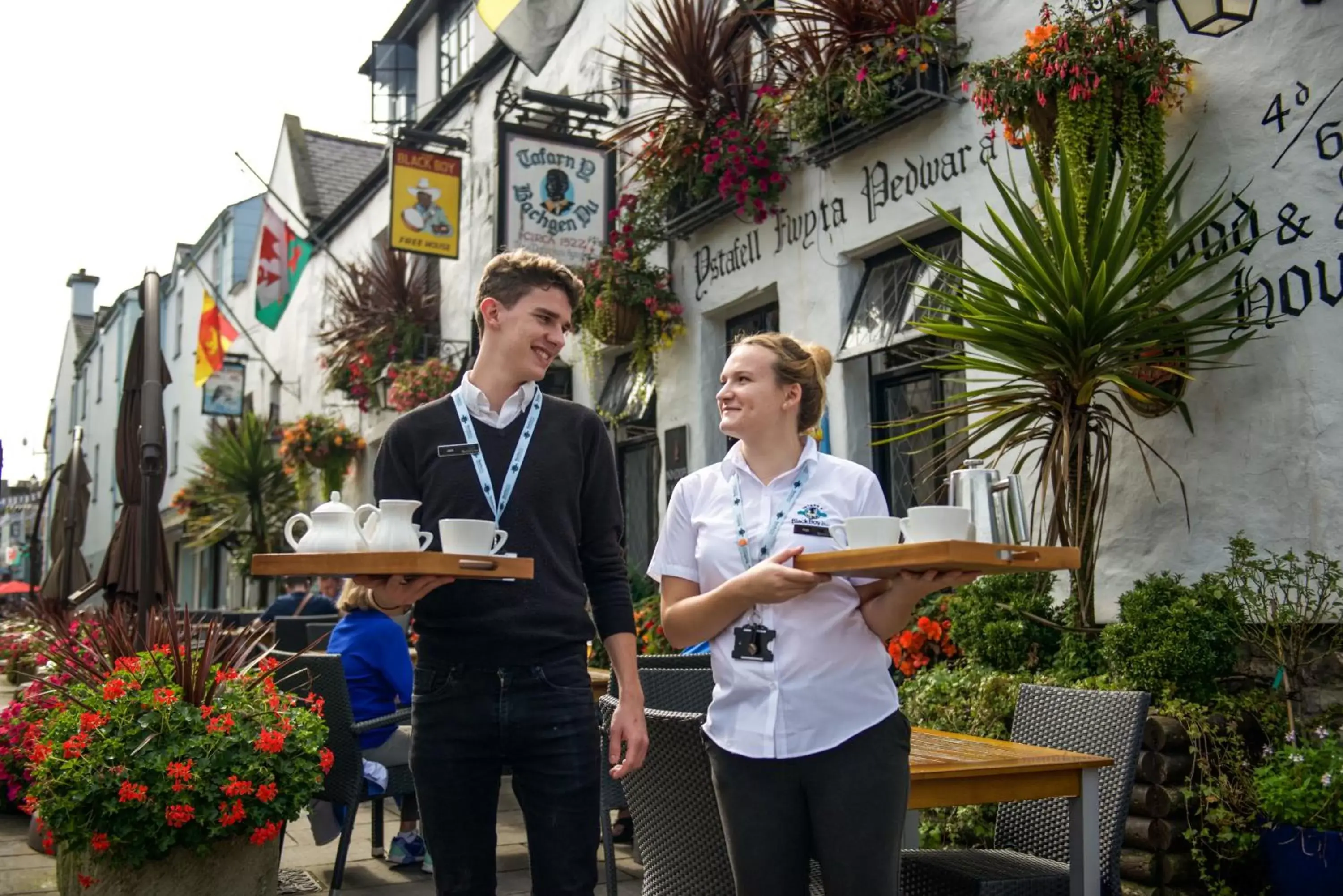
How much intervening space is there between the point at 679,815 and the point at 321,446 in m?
13.7

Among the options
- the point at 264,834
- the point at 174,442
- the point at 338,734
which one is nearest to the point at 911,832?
the point at 264,834

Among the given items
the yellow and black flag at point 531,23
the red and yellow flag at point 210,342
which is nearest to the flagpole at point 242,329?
the red and yellow flag at point 210,342

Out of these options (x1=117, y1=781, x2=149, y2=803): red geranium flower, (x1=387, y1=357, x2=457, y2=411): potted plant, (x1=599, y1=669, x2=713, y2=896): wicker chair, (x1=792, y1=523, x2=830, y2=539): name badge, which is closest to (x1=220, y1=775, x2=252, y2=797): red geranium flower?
(x1=117, y1=781, x2=149, y2=803): red geranium flower

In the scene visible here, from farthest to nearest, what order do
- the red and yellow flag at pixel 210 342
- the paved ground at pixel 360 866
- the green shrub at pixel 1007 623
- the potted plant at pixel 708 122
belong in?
the red and yellow flag at pixel 210 342 < the potted plant at pixel 708 122 < the green shrub at pixel 1007 623 < the paved ground at pixel 360 866

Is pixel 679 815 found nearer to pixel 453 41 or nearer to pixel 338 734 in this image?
pixel 338 734

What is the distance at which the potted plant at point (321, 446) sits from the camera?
15875 millimetres

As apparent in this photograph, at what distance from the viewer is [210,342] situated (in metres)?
20.2

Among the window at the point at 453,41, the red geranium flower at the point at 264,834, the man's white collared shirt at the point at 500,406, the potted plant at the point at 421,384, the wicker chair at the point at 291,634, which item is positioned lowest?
the red geranium flower at the point at 264,834

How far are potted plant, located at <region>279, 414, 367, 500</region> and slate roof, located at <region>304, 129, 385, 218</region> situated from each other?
17.5ft

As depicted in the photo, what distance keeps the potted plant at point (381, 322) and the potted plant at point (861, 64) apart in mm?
7608

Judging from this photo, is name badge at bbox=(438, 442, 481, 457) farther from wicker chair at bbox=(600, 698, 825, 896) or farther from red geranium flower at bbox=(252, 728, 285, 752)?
red geranium flower at bbox=(252, 728, 285, 752)

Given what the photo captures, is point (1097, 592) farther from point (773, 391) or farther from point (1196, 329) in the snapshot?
point (773, 391)

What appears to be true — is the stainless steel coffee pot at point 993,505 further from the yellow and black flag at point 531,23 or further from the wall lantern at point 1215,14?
the yellow and black flag at point 531,23

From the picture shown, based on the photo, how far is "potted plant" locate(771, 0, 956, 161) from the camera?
22.7 feet
